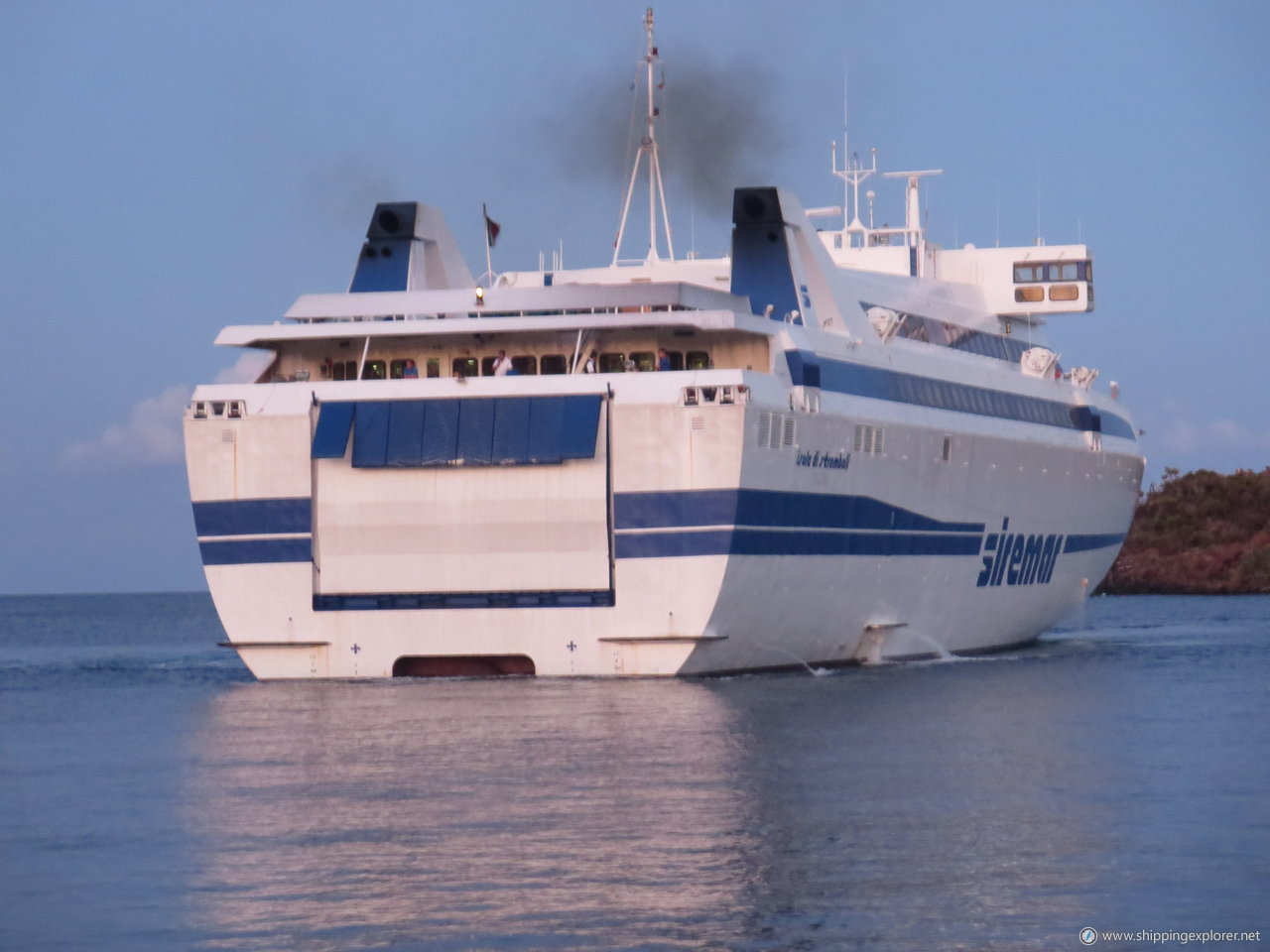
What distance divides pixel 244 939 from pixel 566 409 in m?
18.9

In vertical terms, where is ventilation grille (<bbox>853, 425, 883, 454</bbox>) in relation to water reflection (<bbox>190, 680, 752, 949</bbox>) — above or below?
above

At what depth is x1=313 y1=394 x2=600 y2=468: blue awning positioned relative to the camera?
107 ft

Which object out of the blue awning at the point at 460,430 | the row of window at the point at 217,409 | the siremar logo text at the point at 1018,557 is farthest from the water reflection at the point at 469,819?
the siremar logo text at the point at 1018,557

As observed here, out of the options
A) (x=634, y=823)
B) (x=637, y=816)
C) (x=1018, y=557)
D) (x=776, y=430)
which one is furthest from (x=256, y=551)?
(x=1018, y=557)

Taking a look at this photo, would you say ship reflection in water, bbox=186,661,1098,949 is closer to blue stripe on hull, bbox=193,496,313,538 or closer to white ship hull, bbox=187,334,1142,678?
white ship hull, bbox=187,334,1142,678

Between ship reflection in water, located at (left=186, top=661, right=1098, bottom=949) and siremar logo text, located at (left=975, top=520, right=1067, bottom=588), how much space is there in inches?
489

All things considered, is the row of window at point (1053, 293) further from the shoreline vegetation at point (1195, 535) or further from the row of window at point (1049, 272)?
the shoreline vegetation at point (1195, 535)

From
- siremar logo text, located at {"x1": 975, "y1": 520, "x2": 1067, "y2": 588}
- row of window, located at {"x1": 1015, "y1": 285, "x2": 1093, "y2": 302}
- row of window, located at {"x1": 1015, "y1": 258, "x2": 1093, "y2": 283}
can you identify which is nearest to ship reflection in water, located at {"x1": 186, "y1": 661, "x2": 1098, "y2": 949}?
siremar logo text, located at {"x1": 975, "y1": 520, "x2": 1067, "y2": 588}

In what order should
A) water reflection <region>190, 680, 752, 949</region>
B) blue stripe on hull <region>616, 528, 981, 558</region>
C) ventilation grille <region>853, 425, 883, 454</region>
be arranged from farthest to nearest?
ventilation grille <region>853, 425, 883, 454</region> → blue stripe on hull <region>616, 528, 981, 558</region> → water reflection <region>190, 680, 752, 949</region>

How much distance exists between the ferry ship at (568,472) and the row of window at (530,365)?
0.05 m

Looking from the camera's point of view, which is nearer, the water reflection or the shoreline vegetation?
the water reflection

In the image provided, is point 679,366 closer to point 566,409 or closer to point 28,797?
point 566,409

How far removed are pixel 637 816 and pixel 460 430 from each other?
14.5 meters

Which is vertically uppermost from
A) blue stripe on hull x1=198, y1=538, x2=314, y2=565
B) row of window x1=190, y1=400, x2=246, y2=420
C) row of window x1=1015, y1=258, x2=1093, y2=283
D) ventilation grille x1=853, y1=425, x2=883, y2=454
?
row of window x1=1015, y1=258, x2=1093, y2=283
